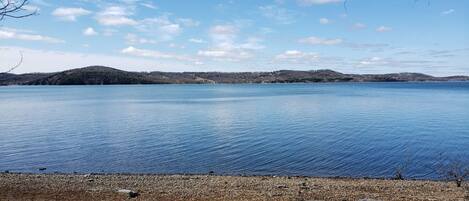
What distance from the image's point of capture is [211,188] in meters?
20.1

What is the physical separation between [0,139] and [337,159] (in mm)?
27430

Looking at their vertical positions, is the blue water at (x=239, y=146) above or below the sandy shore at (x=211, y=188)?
below

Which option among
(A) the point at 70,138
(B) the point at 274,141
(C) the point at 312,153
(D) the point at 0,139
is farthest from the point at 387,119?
(D) the point at 0,139

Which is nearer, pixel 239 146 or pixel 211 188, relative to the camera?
pixel 211 188

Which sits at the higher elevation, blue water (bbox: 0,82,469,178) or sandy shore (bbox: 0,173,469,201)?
sandy shore (bbox: 0,173,469,201)

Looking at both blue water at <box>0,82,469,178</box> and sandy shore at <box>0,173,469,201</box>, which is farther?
blue water at <box>0,82,469,178</box>

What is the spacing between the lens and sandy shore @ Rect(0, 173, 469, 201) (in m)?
17.6

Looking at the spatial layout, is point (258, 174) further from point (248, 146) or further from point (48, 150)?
point (48, 150)

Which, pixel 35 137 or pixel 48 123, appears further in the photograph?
A: pixel 48 123

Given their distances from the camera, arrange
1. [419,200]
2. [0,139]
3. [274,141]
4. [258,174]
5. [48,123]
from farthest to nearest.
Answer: [48,123], [0,139], [274,141], [258,174], [419,200]

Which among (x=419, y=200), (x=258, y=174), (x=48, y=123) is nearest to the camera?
(x=419, y=200)

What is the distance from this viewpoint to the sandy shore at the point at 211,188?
17.6 m

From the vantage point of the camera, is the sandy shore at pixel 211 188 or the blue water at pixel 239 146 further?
the blue water at pixel 239 146

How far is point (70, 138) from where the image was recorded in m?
44.0
